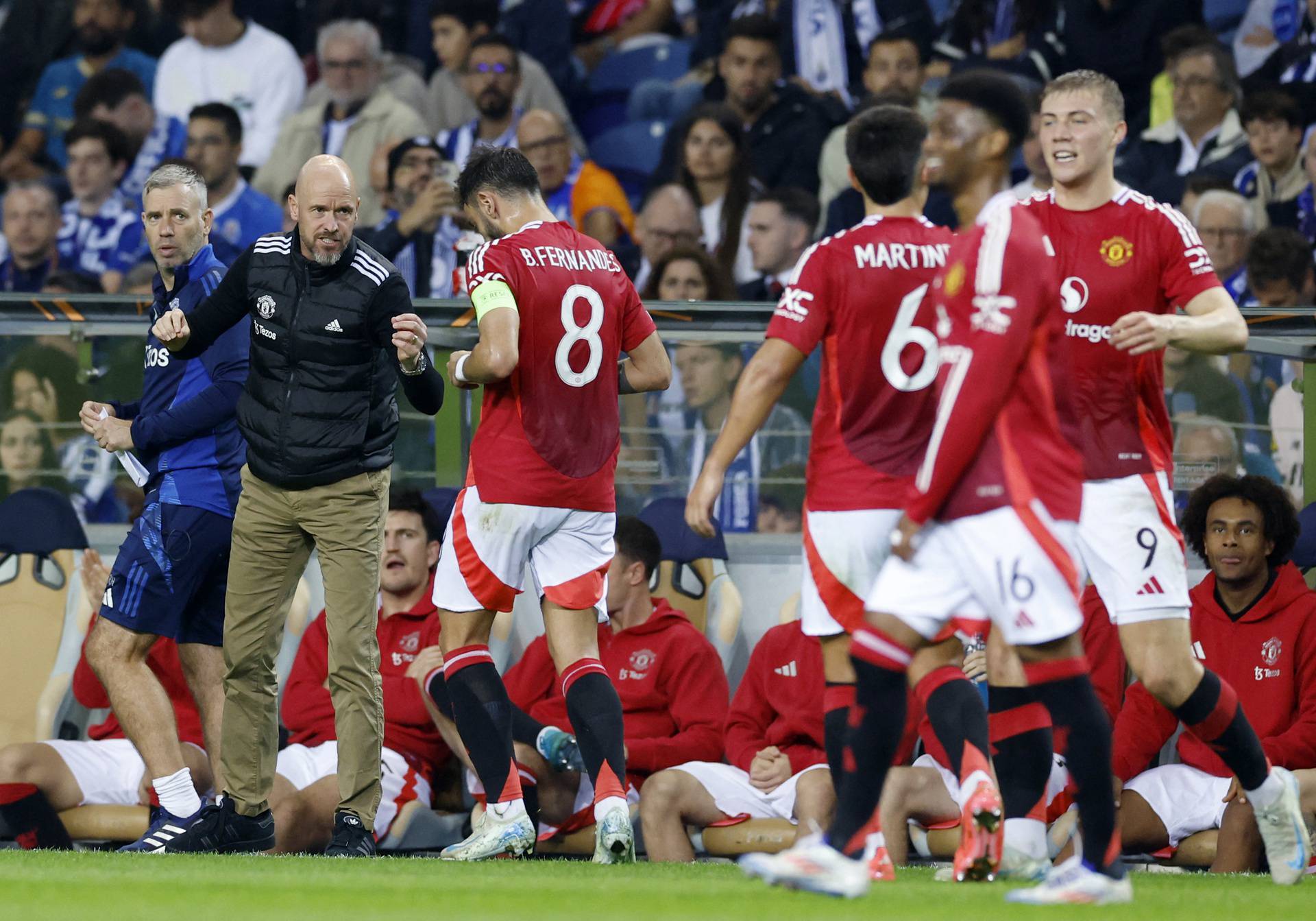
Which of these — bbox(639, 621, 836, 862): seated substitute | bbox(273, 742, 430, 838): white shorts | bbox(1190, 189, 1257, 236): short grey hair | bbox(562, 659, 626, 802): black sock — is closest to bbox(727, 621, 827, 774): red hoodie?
bbox(639, 621, 836, 862): seated substitute

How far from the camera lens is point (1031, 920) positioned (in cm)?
416

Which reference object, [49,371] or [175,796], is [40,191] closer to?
[49,371]

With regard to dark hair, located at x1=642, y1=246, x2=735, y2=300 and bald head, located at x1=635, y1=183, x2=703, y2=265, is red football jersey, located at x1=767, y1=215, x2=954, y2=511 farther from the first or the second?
bald head, located at x1=635, y1=183, x2=703, y2=265

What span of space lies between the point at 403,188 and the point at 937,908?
25.7ft

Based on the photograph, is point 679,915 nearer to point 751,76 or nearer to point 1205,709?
point 1205,709

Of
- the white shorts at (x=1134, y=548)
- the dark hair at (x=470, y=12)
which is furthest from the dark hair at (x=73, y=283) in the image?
the white shorts at (x=1134, y=548)

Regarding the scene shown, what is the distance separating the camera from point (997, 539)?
450 centimetres

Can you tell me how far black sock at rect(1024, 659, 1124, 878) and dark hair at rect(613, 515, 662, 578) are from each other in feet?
11.2

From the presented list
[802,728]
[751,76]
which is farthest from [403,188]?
[802,728]

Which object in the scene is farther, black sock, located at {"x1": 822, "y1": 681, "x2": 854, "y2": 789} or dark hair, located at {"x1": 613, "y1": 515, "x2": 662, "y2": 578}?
dark hair, located at {"x1": 613, "y1": 515, "x2": 662, "y2": 578}

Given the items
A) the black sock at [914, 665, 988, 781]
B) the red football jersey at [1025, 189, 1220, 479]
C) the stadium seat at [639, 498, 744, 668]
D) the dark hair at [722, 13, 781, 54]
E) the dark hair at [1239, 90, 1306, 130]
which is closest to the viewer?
the black sock at [914, 665, 988, 781]

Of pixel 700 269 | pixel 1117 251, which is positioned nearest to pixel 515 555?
pixel 1117 251

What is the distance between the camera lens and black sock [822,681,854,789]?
5.45 meters

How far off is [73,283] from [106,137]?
1.48 meters
